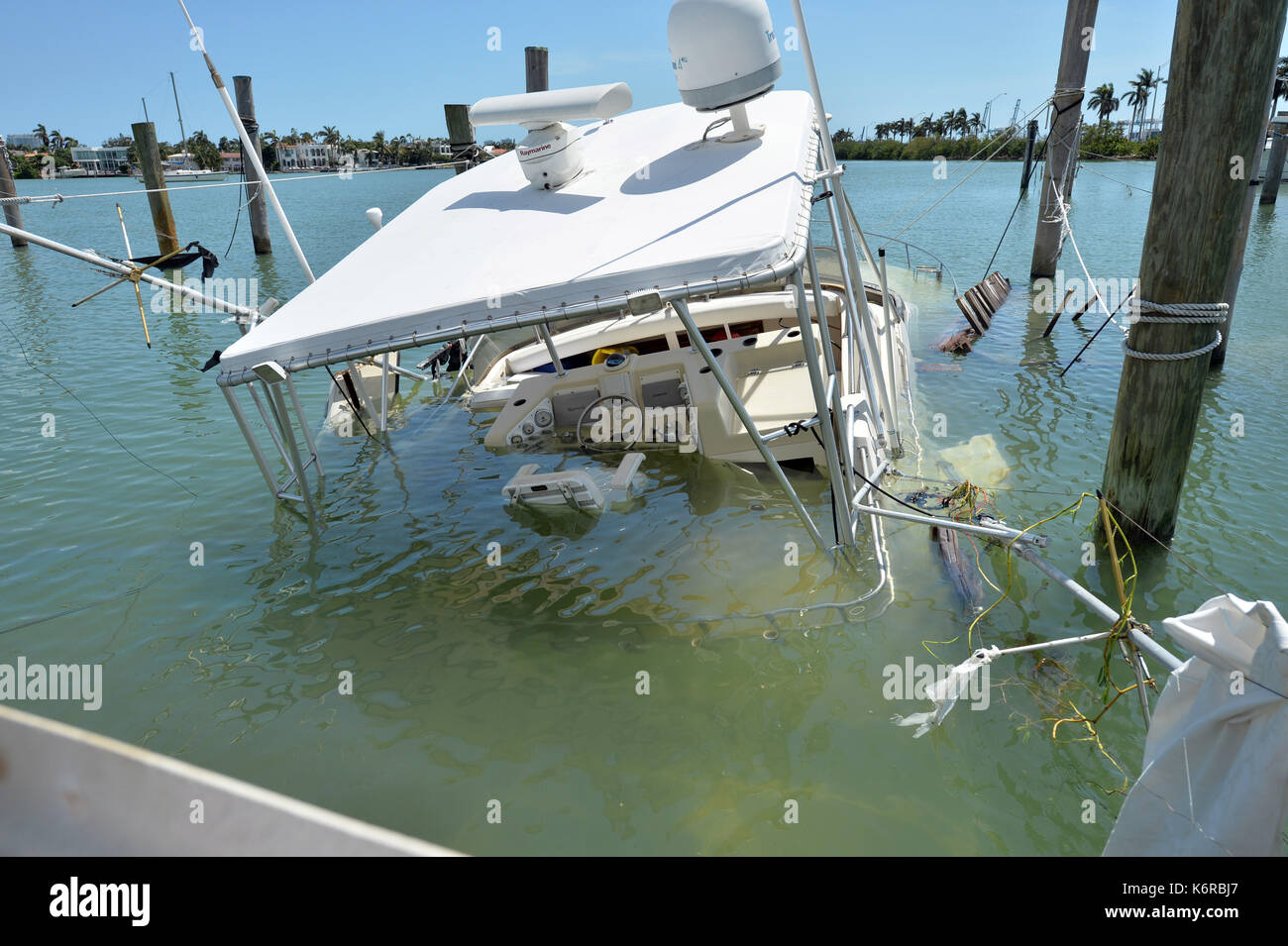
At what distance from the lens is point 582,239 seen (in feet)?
21.5

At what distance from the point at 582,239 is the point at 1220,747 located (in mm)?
5453

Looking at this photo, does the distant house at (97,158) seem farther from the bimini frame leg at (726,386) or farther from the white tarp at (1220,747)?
the white tarp at (1220,747)

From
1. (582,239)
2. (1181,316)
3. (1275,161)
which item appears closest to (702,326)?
(582,239)

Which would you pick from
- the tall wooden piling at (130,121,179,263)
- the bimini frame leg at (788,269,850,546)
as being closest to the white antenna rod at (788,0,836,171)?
the bimini frame leg at (788,269,850,546)

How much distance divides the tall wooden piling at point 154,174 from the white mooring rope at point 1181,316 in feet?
94.1

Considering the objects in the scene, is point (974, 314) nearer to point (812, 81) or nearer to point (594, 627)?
point (812, 81)

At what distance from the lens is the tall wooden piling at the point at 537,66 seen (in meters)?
16.6

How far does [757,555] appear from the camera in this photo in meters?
7.54

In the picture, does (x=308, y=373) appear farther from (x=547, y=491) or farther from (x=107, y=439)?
(x=547, y=491)

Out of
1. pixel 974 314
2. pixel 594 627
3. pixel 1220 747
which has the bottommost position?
pixel 594 627

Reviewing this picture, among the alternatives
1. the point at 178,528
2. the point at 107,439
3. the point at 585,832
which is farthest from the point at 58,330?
the point at 585,832

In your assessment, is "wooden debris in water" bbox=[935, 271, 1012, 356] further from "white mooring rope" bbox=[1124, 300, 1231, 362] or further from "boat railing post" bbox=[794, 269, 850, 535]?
"boat railing post" bbox=[794, 269, 850, 535]

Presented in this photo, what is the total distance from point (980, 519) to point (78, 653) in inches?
295
